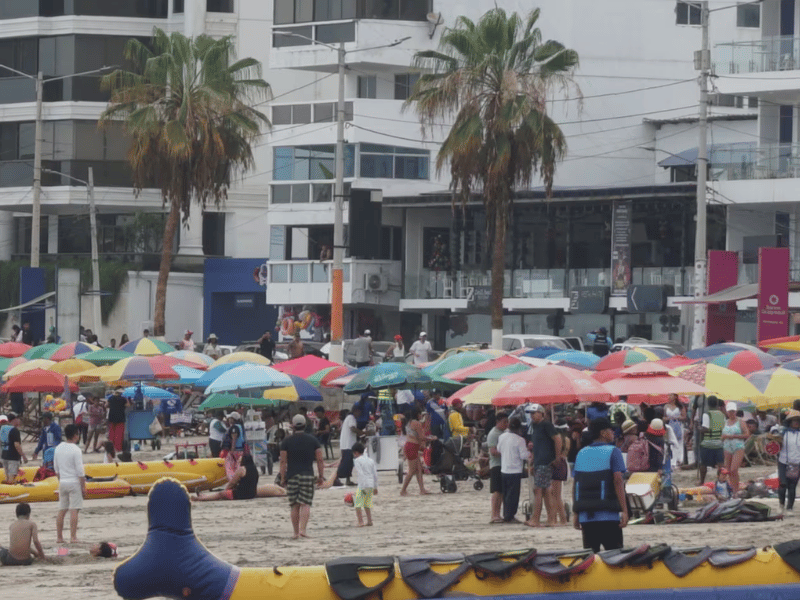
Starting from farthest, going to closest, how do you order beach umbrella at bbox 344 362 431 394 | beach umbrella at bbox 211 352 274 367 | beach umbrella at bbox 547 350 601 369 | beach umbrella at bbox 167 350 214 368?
beach umbrella at bbox 167 350 214 368 < beach umbrella at bbox 211 352 274 367 < beach umbrella at bbox 547 350 601 369 < beach umbrella at bbox 344 362 431 394

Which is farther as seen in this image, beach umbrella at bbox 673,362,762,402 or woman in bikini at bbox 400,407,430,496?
woman in bikini at bbox 400,407,430,496

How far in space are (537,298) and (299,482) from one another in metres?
32.7

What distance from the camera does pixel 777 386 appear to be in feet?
83.1

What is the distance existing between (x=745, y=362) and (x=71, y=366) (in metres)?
14.7

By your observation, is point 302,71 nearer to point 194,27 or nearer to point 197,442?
point 194,27

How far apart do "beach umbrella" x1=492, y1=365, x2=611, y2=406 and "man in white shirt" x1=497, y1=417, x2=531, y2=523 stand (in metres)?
0.83

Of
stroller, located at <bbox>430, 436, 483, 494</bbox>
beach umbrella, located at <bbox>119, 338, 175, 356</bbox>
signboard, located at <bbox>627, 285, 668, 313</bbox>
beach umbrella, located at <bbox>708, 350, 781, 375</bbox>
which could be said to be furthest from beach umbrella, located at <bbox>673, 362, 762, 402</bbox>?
signboard, located at <bbox>627, 285, 668, 313</bbox>

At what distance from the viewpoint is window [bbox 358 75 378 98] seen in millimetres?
55875

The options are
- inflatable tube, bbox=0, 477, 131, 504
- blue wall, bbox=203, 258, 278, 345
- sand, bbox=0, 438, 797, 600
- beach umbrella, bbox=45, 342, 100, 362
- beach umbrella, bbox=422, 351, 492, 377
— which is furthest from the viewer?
blue wall, bbox=203, 258, 278, 345

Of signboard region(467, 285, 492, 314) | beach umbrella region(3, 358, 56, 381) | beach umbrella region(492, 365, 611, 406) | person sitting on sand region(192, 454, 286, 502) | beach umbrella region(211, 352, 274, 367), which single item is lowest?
person sitting on sand region(192, 454, 286, 502)

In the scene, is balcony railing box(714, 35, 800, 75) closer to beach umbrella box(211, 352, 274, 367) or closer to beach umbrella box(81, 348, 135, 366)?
beach umbrella box(211, 352, 274, 367)

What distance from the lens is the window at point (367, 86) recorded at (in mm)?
Answer: 55875

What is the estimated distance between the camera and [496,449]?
887 inches

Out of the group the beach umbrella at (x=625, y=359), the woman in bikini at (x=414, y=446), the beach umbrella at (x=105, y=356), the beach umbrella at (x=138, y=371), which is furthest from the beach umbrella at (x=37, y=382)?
the beach umbrella at (x=625, y=359)
